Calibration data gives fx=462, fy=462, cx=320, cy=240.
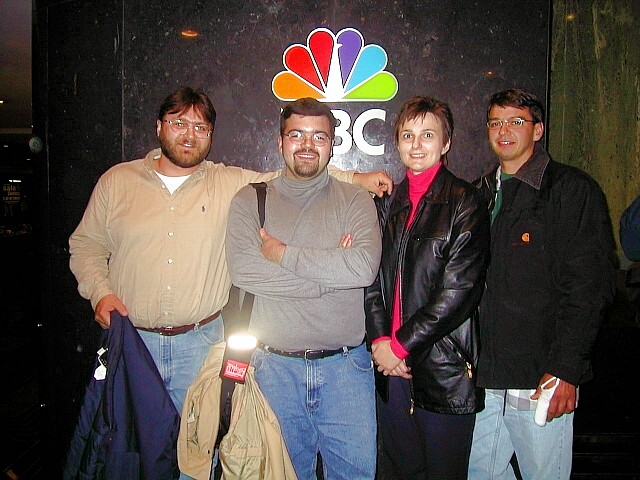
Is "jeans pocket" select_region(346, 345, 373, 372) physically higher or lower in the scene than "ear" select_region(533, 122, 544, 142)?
lower

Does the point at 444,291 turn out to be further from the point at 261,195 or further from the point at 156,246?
the point at 156,246

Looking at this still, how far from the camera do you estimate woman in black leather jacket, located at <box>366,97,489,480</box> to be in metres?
1.87

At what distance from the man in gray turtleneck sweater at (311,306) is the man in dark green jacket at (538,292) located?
1.82ft

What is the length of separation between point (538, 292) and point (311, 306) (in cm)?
97

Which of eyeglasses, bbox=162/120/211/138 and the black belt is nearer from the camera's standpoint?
the black belt

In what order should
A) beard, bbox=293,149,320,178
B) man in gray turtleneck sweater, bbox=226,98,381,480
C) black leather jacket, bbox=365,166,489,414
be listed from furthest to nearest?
beard, bbox=293,149,320,178, man in gray turtleneck sweater, bbox=226,98,381,480, black leather jacket, bbox=365,166,489,414

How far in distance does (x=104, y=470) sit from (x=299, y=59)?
235 centimetres

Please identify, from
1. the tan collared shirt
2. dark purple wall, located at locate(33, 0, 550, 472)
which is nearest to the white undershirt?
the tan collared shirt

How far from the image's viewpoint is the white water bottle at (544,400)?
1874 millimetres

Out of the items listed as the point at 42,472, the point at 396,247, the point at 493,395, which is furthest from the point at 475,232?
the point at 42,472

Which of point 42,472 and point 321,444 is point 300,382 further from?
point 42,472

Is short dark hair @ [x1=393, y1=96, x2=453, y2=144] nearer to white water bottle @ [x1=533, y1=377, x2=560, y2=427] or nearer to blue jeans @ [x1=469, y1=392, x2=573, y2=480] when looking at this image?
white water bottle @ [x1=533, y1=377, x2=560, y2=427]

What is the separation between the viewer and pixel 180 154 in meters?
2.23

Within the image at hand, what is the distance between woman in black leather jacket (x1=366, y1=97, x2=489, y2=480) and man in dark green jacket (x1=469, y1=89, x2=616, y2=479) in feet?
0.39
